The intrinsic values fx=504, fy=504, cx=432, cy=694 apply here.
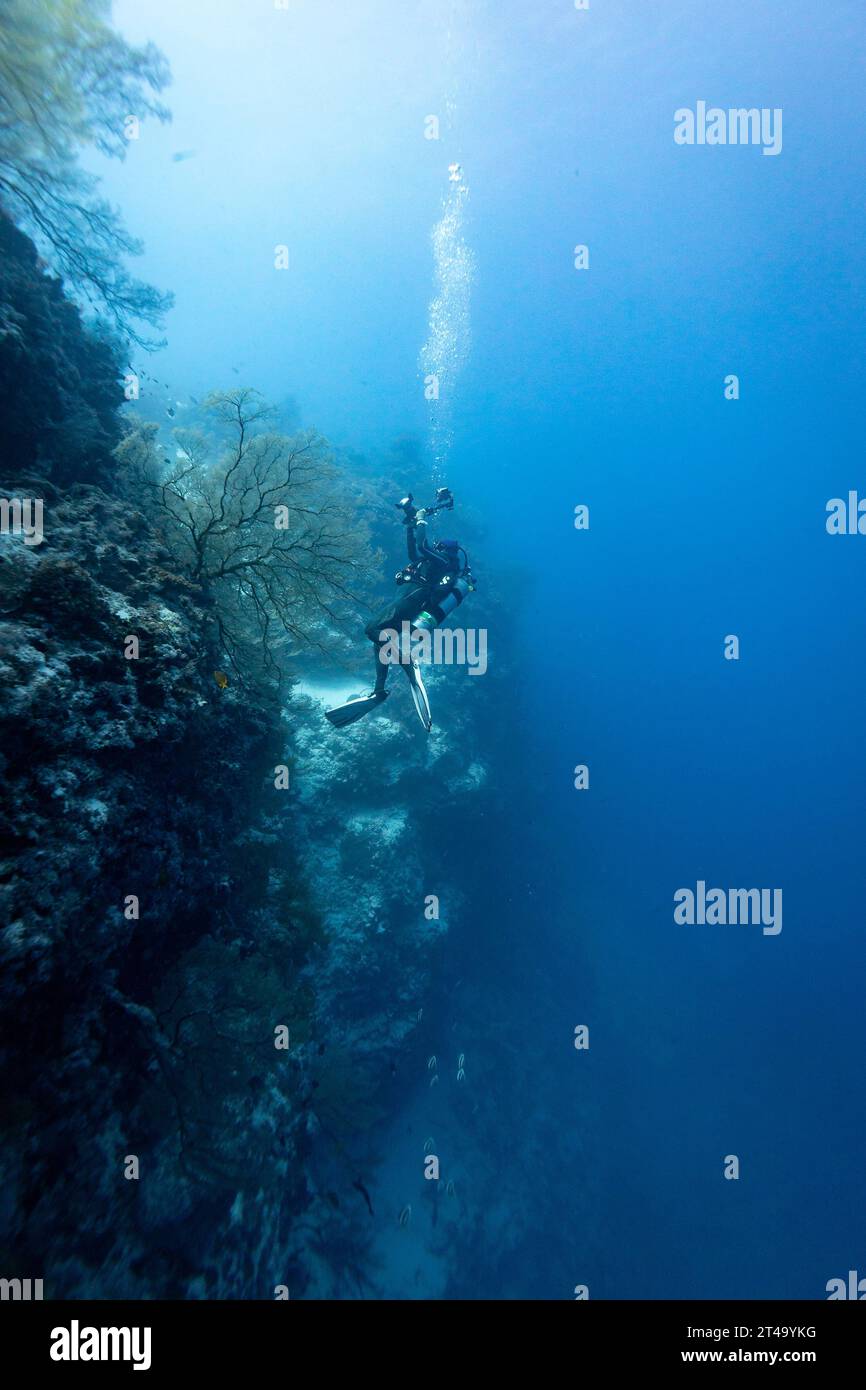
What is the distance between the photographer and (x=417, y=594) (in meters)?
7.90

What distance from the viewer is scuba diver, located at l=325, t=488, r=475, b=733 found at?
767 centimetres

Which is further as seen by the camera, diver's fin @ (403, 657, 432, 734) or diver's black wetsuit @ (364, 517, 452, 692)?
diver's fin @ (403, 657, 432, 734)

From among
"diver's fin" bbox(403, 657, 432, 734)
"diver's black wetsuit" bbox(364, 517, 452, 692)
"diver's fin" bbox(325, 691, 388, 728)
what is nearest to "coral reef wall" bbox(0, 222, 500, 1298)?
"diver's fin" bbox(325, 691, 388, 728)

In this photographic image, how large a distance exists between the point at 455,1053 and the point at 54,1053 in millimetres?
12974

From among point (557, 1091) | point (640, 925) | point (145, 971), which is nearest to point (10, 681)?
point (145, 971)

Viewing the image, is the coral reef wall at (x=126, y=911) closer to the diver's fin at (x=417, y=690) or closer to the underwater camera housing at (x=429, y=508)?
the diver's fin at (x=417, y=690)

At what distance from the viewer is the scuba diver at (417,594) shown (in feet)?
25.2

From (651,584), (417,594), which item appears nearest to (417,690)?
(417,594)

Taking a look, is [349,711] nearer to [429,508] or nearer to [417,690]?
[417,690]

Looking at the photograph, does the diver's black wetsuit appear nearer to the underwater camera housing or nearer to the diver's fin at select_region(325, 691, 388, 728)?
the underwater camera housing

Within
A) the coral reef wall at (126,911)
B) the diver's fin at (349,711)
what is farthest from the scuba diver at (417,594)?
the coral reef wall at (126,911)

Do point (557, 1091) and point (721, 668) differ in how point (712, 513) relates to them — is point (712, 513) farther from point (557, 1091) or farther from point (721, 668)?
point (557, 1091)

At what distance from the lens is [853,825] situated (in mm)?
41688

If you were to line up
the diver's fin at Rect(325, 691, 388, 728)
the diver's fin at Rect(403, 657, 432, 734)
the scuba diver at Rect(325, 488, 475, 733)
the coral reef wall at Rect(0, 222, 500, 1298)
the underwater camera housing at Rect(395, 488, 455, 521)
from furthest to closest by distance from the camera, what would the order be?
the diver's fin at Rect(325, 691, 388, 728)
the diver's fin at Rect(403, 657, 432, 734)
the scuba diver at Rect(325, 488, 475, 733)
the underwater camera housing at Rect(395, 488, 455, 521)
the coral reef wall at Rect(0, 222, 500, 1298)
